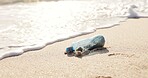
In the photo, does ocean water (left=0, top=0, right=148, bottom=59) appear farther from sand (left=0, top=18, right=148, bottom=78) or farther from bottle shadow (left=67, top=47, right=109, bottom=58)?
bottle shadow (left=67, top=47, right=109, bottom=58)

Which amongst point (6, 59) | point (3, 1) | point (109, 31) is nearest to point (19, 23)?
point (109, 31)

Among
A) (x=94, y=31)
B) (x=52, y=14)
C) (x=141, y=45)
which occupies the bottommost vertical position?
(x=52, y=14)

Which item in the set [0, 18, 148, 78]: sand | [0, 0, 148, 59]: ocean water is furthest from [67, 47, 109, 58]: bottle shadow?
[0, 0, 148, 59]: ocean water

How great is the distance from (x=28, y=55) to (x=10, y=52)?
0.23 meters

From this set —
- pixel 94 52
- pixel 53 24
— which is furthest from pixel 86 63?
pixel 53 24

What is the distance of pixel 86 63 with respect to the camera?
2.97m

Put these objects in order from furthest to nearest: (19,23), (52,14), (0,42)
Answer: (52,14), (19,23), (0,42)

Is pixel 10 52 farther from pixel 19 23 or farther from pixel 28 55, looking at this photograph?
pixel 19 23

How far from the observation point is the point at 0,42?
12.8ft

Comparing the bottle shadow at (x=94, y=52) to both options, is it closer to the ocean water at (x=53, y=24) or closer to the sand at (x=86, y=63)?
the sand at (x=86, y=63)

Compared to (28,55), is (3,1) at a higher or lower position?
lower

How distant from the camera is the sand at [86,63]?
8.80 ft

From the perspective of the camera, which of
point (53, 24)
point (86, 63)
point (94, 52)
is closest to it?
point (86, 63)

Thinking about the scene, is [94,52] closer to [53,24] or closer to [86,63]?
[86,63]
